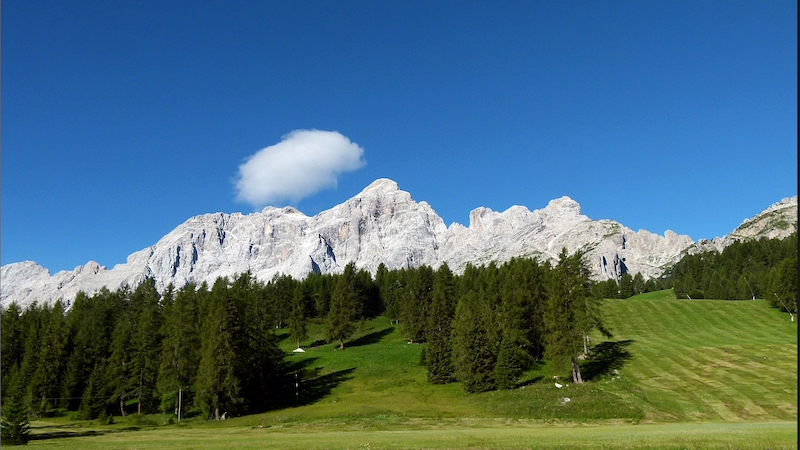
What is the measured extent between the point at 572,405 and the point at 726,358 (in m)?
30.7

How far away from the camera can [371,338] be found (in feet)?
374

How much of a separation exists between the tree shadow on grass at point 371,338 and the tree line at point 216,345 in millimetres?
22441

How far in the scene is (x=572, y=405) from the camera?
162 ft

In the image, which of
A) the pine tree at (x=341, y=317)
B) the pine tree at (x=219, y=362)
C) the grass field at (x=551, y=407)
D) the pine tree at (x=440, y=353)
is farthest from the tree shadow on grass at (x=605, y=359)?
the pine tree at (x=341, y=317)

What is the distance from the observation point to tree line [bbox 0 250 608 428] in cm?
6119

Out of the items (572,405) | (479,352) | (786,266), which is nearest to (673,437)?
(572,405)

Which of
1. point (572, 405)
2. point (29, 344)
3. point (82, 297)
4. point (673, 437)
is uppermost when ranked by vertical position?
point (82, 297)

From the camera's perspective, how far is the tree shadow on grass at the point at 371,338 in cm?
10738

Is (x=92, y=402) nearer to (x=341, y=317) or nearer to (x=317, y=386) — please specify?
(x=317, y=386)

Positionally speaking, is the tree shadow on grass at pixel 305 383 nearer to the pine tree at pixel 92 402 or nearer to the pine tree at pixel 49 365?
the pine tree at pixel 92 402

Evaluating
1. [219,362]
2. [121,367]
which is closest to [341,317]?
[121,367]

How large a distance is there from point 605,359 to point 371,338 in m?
57.3

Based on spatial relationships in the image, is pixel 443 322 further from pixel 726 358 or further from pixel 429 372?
pixel 726 358

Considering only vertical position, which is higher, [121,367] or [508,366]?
[121,367]
